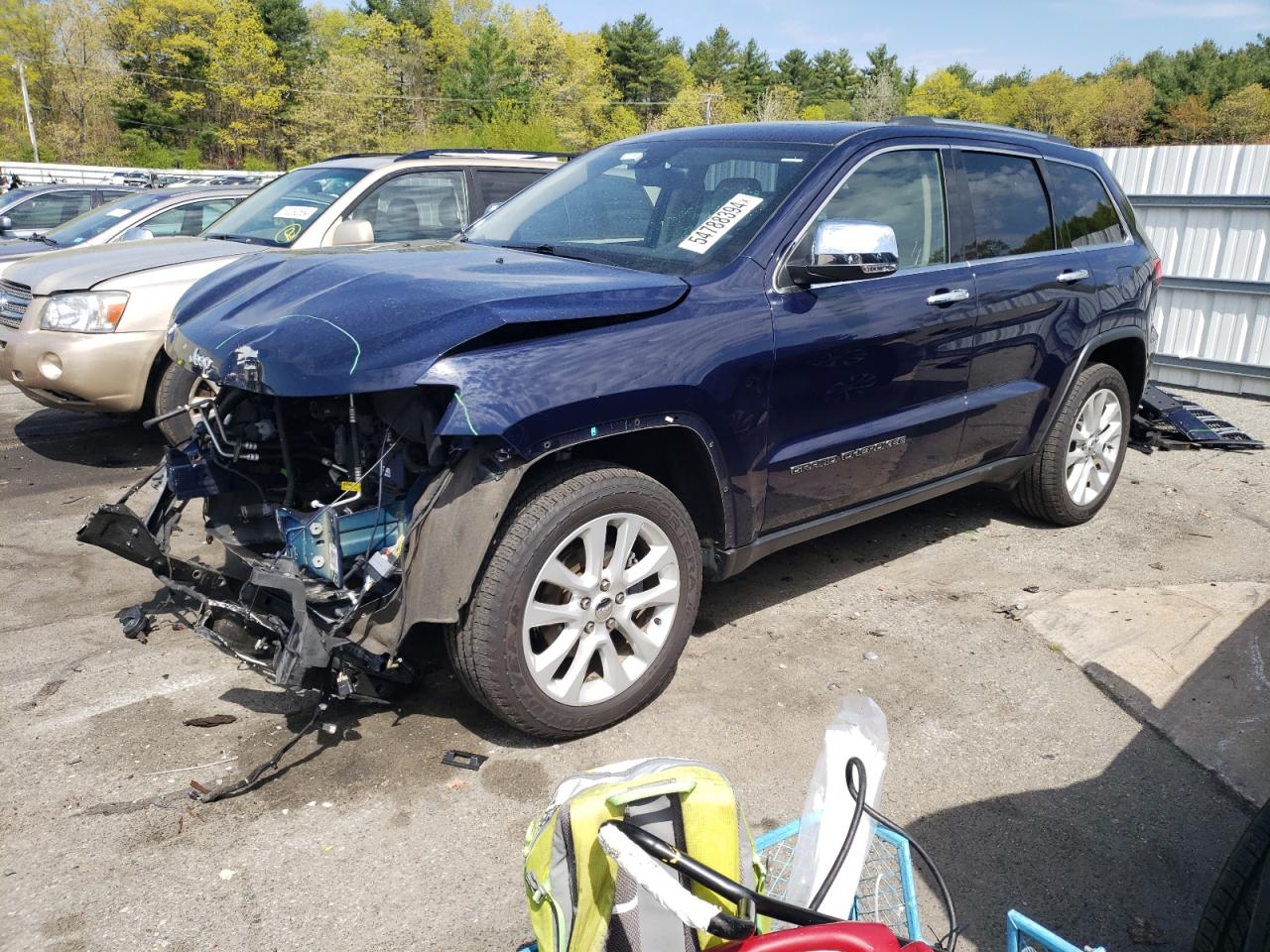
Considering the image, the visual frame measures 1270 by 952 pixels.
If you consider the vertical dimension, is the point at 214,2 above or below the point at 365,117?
above

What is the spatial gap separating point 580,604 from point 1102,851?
1.69 meters

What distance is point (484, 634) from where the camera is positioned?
116 inches

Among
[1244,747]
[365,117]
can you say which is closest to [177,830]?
[1244,747]

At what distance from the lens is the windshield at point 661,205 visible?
368 centimetres

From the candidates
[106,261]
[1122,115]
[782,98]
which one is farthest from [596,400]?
[782,98]

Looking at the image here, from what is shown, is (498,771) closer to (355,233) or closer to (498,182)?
(355,233)

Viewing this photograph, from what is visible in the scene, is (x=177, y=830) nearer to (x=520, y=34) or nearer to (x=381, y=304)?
(x=381, y=304)

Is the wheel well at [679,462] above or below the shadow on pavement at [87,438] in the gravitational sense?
above

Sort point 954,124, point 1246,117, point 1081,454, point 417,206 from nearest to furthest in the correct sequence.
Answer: point 954,124 → point 1081,454 → point 417,206 → point 1246,117

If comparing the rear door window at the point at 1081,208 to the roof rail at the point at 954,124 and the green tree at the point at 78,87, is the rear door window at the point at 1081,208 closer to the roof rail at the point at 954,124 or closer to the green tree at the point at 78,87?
the roof rail at the point at 954,124

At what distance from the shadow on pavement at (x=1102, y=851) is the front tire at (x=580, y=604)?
1.03 m

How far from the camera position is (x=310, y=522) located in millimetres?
3035

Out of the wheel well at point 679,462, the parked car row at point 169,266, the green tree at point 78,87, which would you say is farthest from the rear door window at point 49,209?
the green tree at point 78,87

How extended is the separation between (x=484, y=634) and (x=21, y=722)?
67.5 inches
